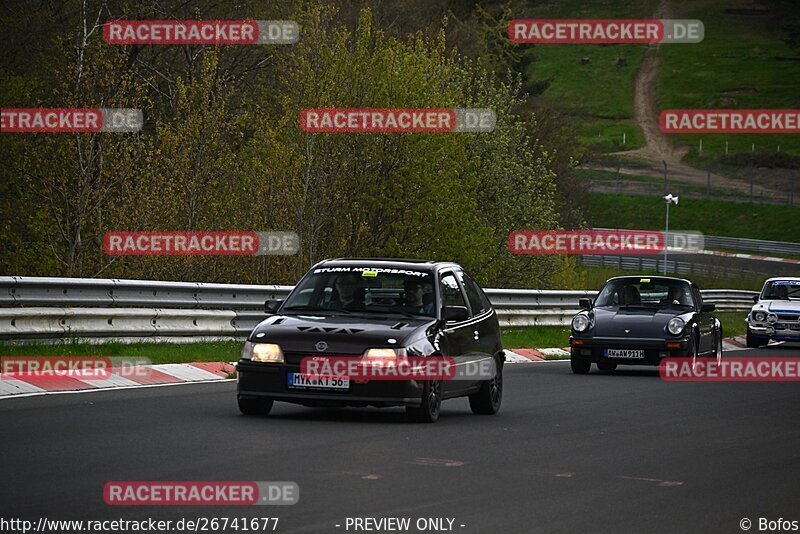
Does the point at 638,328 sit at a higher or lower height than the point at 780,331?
higher

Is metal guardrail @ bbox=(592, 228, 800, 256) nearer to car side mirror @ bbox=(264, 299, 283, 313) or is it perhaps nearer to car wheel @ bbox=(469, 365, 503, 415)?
car wheel @ bbox=(469, 365, 503, 415)

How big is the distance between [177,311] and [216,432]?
8.04 meters

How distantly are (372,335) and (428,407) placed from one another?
0.85 metres

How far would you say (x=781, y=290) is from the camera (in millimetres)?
33625

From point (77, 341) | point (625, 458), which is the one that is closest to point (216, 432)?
point (625, 458)

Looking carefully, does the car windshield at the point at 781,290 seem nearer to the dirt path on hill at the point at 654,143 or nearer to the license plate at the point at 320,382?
the license plate at the point at 320,382

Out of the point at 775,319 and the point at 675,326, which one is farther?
the point at 775,319

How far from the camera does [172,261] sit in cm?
2903

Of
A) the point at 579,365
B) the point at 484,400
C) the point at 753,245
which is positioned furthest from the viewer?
the point at 753,245

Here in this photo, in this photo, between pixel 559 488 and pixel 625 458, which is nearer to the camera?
pixel 559 488

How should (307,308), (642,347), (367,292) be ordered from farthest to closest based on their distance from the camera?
(642,347)
(367,292)
(307,308)

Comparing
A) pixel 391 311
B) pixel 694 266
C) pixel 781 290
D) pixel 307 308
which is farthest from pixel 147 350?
pixel 694 266

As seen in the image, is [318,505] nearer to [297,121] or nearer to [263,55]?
[297,121]

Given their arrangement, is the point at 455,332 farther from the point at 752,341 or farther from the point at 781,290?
the point at 781,290
